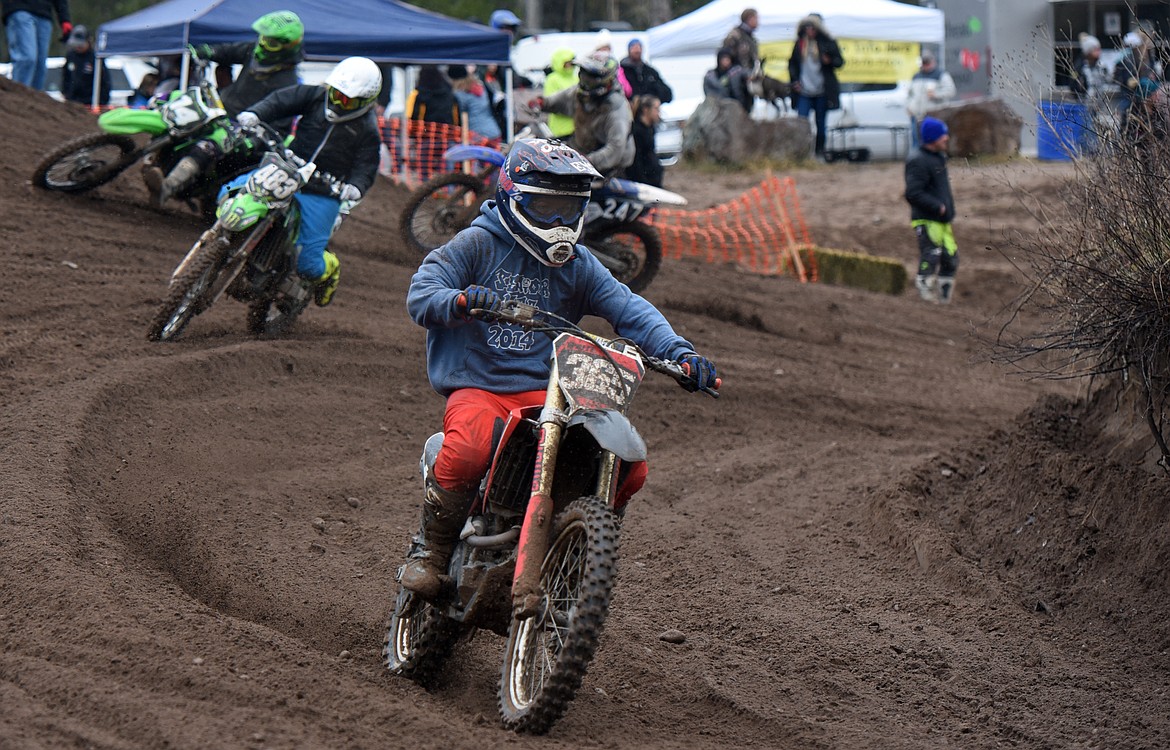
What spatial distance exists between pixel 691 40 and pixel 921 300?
11.3 m

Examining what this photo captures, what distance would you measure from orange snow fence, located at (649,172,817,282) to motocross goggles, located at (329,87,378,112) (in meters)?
7.50

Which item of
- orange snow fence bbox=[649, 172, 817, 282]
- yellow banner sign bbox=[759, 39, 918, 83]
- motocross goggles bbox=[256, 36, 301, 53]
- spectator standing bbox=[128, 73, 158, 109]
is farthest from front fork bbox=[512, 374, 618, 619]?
yellow banner sign bbox=[759, 39, 918, 83]

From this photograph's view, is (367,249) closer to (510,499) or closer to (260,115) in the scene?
(260,115)

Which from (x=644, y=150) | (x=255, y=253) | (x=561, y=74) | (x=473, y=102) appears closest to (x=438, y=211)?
(x=561, y=74)

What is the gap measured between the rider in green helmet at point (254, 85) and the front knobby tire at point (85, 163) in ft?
1.64

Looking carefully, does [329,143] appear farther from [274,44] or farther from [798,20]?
[798,20]

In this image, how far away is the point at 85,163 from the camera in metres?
11.8

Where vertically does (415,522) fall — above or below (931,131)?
below

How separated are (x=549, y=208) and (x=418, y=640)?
5.49 ft

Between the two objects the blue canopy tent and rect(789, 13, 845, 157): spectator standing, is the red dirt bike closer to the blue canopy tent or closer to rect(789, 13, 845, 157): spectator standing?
the blue canopy tent

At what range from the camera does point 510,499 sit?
4770 millimetres

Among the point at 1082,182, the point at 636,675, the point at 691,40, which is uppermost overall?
the point at 691,40

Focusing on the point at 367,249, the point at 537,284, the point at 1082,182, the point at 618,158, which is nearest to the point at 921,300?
the point at 618,158

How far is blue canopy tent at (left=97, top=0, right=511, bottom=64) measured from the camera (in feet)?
49.4
